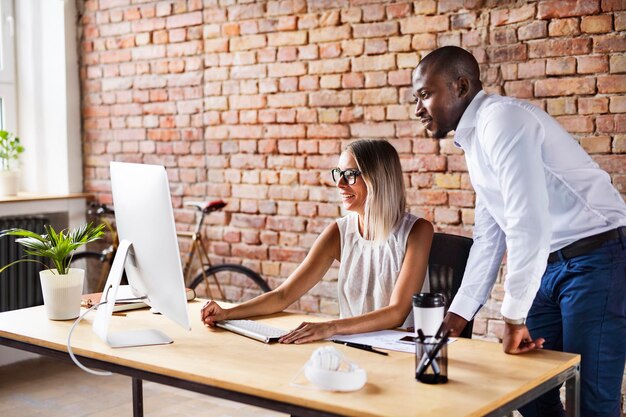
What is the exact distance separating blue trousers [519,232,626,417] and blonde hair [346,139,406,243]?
0.56 m

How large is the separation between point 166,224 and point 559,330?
1.17m

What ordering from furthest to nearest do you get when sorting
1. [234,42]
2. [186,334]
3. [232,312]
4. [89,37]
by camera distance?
[89,37] < [234,42] < [232,312] < [186,334]

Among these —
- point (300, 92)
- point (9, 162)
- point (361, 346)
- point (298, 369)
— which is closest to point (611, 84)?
point (300, 92)

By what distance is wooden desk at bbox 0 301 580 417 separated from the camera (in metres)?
1.65

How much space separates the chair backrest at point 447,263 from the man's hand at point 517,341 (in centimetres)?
49

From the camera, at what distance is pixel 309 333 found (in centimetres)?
218

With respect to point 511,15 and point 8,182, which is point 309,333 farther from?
point 8,182

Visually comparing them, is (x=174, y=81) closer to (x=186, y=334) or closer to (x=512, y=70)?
(x=512, y=70)

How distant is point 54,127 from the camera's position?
17.3ft

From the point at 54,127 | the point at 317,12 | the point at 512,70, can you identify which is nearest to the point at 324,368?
the point at 512,70

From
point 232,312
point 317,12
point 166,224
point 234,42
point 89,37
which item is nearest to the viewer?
point 166,224

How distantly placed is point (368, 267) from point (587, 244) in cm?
71

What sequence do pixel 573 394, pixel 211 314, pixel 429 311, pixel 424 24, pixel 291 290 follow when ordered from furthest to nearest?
pixel 424 24 → pixel 291 290 → pixel 211 314 → pixel 573 394 → pixel 429 311

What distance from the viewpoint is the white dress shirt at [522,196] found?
202cm
